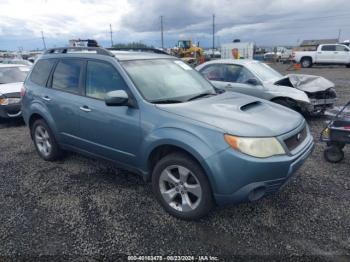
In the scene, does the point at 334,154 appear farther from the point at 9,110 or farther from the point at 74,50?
the point at 9,110

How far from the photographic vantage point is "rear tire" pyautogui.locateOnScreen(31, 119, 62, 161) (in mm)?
4654

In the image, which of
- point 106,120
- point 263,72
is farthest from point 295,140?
point 263,72

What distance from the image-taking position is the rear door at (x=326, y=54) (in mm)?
23431

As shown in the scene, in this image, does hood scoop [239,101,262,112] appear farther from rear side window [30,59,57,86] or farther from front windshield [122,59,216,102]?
rear side window [30,59,57,86]

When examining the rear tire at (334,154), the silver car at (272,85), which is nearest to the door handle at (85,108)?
the rear tire at (334,154)

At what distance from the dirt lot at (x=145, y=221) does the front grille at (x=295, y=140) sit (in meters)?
0.78

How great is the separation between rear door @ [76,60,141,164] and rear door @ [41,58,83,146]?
15 centimetres

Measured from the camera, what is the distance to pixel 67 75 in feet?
14.0

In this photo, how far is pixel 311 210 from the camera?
3.30m

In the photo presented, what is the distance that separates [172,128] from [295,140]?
4.29ft

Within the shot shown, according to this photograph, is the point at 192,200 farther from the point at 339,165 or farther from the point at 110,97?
the point at 339,165

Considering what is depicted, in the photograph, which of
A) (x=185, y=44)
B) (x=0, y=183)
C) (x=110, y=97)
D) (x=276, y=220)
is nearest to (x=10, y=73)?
(x=0, y=183)

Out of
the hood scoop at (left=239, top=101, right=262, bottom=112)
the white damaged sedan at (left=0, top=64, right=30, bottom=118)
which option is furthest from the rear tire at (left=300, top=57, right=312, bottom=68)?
the hood scoop at (left=239, top=101, right=262, bottom=112)

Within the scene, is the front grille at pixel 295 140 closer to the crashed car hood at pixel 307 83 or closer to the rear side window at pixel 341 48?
the crashed car hood at pixel 307 83
